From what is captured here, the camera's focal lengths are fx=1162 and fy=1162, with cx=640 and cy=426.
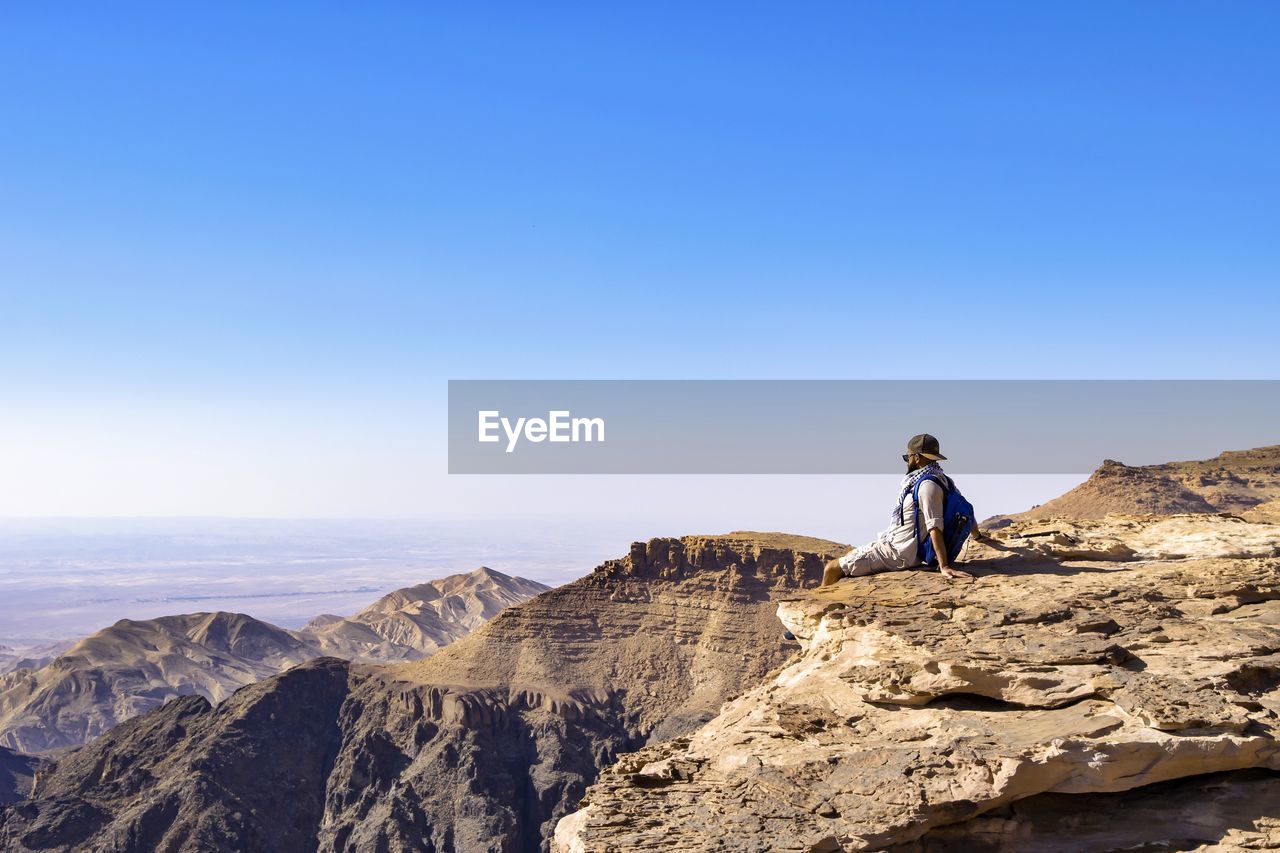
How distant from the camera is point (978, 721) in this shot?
30.6 ft

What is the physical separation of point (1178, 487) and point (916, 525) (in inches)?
2881

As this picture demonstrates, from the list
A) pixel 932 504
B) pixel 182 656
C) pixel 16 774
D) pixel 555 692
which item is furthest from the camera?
pixel 182 656

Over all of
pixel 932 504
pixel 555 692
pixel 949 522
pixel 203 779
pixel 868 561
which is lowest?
pixel 203 779

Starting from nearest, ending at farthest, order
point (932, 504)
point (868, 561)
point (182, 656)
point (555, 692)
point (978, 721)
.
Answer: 1. point (978, 721)
2. point (932, 504)
3. point (868, 561)
4. point (555, 692)
5. point (182, 656)

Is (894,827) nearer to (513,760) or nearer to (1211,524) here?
(1211,524)

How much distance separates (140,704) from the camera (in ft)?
395

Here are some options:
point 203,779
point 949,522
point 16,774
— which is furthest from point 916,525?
point 16,774

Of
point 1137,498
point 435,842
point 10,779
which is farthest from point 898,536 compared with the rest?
point 10,779

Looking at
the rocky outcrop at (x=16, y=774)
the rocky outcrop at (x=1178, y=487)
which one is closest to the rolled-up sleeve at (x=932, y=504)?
the rocky outcrop at (x=1178, y=487)

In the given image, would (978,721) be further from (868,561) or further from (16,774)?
(16,774)

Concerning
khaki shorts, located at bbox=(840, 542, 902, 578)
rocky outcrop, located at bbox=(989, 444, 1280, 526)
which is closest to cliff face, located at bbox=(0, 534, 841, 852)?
rocky outcrop, located at bbox=(989, 444, 1280, 526)

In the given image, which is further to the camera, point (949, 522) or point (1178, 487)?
point (1178, 487)

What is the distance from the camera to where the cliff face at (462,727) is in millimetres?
63344

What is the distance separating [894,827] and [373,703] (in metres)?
69.3
